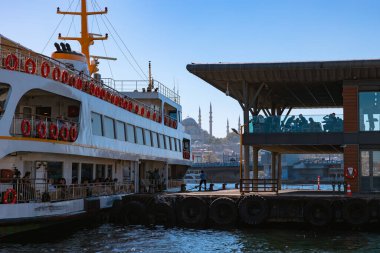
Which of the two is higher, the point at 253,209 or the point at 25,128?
the point at 25,128

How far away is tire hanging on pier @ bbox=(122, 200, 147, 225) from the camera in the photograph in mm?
27109

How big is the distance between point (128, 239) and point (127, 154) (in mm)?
9820

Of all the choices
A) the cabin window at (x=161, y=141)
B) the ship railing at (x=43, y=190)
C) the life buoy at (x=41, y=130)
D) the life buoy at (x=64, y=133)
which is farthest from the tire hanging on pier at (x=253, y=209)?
the cabin window at (x=161, y=141)

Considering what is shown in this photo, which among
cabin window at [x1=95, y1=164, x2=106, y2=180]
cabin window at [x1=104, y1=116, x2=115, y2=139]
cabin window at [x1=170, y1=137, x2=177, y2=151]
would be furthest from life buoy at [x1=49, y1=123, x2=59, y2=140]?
cabin window at [x1=170, y1=137, x2=177, y2=151]

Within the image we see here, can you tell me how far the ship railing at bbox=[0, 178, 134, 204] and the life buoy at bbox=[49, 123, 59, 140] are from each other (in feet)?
6.44

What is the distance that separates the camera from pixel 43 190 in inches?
909

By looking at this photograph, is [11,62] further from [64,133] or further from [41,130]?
[64,133]

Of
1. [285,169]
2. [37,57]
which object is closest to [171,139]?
[37,57]

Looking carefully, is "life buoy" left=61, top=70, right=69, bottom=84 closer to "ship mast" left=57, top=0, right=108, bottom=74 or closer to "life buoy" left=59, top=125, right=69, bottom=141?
"life buoy" left=59, top=125, right=69, bottom=141

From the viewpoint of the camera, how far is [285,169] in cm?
18138

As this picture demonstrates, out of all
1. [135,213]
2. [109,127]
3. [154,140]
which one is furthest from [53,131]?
[154,140]

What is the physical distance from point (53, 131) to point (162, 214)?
24.4 ft

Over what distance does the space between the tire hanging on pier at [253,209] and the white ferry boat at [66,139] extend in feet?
22.9

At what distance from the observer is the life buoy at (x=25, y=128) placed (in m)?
21.0
